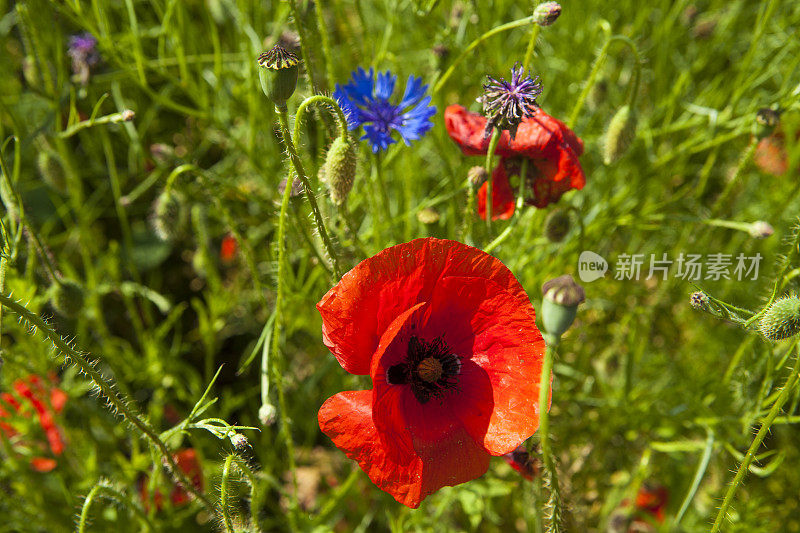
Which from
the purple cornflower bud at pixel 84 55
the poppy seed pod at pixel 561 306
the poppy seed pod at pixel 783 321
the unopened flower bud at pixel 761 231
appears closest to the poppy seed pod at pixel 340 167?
the poppy seed pod at pixel 561 306

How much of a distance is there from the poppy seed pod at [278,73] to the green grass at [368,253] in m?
0.23

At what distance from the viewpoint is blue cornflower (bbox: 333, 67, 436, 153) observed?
4.49 feet

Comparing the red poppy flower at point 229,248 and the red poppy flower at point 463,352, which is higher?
the red poppy flower at point 463,352

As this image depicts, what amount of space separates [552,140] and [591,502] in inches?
54.5

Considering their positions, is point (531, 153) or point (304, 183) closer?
point (304, 183)

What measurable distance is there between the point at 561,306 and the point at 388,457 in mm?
376

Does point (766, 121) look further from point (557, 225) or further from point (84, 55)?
point (84, 55)

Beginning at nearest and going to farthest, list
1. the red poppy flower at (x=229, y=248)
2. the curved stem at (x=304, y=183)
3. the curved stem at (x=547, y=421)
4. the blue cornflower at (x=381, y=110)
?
the curved stem at (x=547, y=421), the curved stem at (x=304, y=183), the blue cornflower at (x=381, y=110), the red poppy flower at (x=229, y=248)

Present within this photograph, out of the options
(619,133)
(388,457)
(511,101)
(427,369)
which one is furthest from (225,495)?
(619,133)

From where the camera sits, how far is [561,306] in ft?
Result: 3.06

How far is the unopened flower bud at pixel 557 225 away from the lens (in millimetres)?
1462

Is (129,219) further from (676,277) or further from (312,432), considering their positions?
(676,277)

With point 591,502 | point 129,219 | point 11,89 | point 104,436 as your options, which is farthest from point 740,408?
point 11,89

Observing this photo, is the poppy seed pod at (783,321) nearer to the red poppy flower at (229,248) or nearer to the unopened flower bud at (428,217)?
the unopened flower bud at (428,217)
